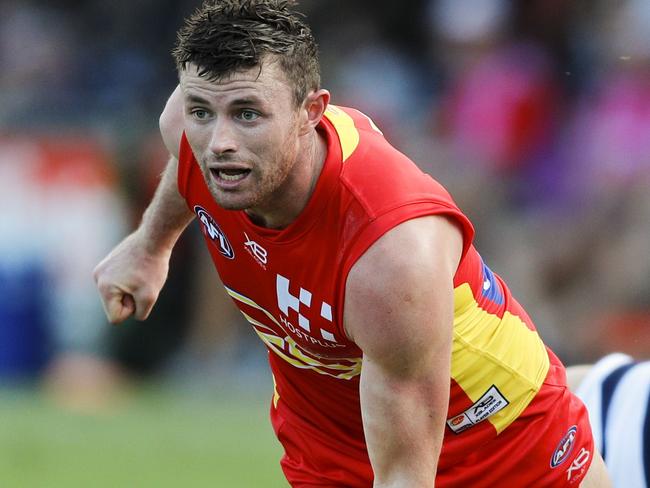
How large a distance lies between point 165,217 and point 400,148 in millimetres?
5805

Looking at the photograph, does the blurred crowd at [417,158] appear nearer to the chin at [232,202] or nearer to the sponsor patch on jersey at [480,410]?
the sponsor patch on jersey at [480,410]

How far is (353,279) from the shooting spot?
3754 millimetres

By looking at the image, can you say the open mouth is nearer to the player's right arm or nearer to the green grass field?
the player's right arm

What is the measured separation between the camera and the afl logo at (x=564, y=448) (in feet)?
14.6

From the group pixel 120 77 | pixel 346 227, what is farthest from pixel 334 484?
pixel 120 77

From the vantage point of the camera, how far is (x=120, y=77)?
488 inches

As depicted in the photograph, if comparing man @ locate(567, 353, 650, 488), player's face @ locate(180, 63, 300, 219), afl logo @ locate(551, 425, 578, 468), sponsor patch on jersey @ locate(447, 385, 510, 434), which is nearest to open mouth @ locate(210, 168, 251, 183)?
player's face @ locate(180, 63, 300, 219)

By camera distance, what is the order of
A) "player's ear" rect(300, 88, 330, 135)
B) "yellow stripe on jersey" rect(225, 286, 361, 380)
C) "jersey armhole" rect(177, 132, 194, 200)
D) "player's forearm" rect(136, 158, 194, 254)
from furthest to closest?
1. "player's forearm" rect(136, 158, 194, 254)
2. "jersey armhole" rect(177, 132, 194, 200)
3. "yellow stripe on jersey" rect(225, 286, 361, 380)
4. "player's ear" rect(300, 88, 330, 135)

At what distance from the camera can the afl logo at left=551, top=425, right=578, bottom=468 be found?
446 cm

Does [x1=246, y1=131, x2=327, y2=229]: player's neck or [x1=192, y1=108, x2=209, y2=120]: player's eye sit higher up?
[x1=192, y1=108, x2=209, y2=120]: player's eye

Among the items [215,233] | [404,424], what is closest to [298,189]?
[215,233]

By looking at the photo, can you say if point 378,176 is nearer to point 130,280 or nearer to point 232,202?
point 232,202

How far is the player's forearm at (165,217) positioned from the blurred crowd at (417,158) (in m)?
5.36

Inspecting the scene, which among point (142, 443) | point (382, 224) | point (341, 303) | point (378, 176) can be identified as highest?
point (378, 176)
